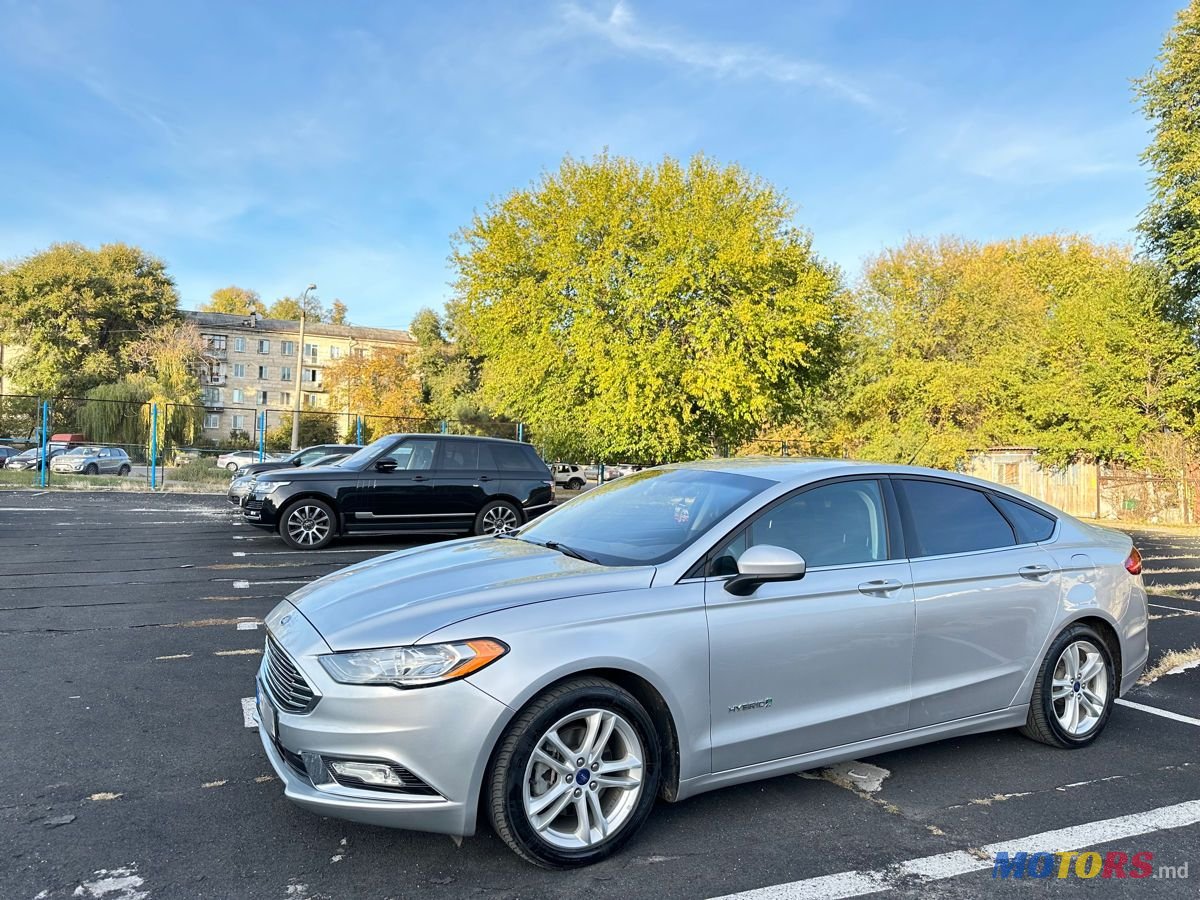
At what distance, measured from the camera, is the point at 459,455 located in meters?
12.4

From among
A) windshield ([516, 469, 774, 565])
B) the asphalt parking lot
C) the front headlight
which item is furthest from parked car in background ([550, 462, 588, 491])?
the front headlight

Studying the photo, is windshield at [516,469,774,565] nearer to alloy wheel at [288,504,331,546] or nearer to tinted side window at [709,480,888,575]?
tinted side window at [709,480,888,575]

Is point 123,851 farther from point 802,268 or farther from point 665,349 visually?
point 802,268

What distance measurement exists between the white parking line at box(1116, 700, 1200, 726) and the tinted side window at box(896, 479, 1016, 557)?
176 cm

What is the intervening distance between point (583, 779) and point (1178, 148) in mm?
25413

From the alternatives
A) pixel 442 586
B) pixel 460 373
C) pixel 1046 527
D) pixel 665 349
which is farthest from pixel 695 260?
pixel 460 373

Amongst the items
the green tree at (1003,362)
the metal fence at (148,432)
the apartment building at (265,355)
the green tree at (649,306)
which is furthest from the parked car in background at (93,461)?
the apartment building at (265,355)

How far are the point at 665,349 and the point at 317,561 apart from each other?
11688 millimetres

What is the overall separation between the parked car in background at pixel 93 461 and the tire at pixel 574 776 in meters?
29.3

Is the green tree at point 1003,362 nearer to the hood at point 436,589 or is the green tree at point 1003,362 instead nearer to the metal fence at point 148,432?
the metal fence at point 148,432

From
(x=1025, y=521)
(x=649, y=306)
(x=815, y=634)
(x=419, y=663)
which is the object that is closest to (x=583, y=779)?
(x=419, y=663)

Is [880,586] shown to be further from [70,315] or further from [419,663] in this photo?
[70,315]

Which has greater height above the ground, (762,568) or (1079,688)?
(762,568)

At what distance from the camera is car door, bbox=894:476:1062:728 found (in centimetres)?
380
